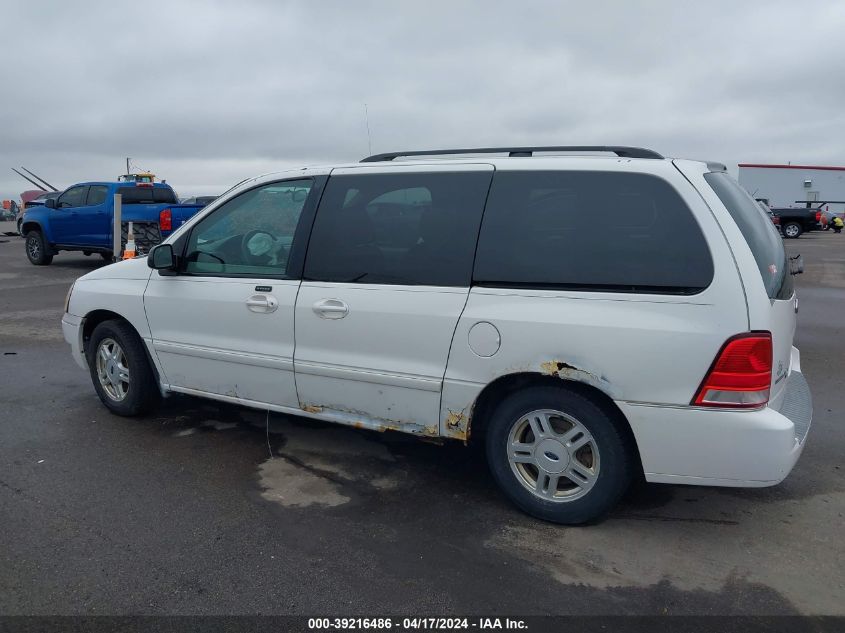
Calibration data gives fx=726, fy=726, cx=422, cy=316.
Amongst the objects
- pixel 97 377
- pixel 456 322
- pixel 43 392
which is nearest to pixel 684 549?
pixel 456 322

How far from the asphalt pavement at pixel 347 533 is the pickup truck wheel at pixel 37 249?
13.1 metres

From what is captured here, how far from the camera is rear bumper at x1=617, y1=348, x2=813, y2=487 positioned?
3178 mm

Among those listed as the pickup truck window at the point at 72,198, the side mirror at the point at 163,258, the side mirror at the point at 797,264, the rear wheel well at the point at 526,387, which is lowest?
the rear wheel well at the point at 526,387

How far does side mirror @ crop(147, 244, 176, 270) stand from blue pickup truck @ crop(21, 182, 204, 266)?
419 inches

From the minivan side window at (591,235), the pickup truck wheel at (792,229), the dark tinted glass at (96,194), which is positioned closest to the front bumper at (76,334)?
the minivan side window at (591,235)

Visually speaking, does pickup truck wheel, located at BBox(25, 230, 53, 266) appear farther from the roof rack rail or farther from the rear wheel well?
the rear wheel well

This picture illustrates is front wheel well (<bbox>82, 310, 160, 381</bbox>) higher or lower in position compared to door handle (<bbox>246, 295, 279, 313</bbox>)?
lower

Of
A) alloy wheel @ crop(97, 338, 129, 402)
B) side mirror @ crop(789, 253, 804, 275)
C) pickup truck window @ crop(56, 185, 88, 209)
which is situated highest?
pickup truck window @ crop(56, 185, 88, 209)

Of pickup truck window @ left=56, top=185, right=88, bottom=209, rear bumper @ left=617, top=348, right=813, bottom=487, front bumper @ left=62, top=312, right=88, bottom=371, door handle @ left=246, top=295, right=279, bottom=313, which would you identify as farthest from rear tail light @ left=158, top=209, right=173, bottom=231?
rear bumper @ left=617, top=348, right=813, bottom=487

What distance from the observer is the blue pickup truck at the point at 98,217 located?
15359 millimetres

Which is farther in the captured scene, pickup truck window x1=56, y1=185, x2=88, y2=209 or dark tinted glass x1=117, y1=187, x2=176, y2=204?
pickup truck window x1=56, y1=185, x2=88, y2=209

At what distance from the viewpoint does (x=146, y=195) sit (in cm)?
1609

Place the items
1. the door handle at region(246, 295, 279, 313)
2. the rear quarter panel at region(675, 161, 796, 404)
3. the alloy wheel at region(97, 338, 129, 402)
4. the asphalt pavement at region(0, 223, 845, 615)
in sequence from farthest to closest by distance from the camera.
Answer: the alloy wheel at region(97, 338, 129, 402), the door handle at region(246, 295, 279, 313), the rear quarter panel at region(675, 161, 796, 404), the asphalt pavement at region(0, 223, 845, 615)

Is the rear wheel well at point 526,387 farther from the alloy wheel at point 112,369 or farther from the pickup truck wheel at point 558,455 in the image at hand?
the alloy wheel at point 112,369
